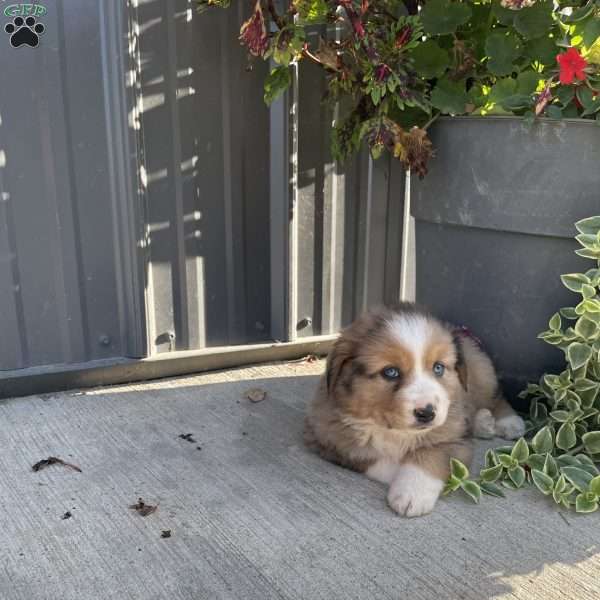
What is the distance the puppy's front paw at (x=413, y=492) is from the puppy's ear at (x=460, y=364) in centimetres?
36

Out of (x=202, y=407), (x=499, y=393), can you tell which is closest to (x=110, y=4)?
(x=202, y=407)

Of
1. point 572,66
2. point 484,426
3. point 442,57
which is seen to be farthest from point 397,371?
point 442,57

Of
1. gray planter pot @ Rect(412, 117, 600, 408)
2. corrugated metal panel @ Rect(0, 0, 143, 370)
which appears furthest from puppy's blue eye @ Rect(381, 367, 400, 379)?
corrugated metal panel @ Rect(0, 0, 143, 370)

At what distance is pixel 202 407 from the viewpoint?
9.18ft

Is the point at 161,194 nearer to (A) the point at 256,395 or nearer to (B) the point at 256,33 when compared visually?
(B) the point at 256,33

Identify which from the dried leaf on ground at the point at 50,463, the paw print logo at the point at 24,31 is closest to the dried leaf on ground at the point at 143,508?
the dried leaf on ground at the point at 50,463

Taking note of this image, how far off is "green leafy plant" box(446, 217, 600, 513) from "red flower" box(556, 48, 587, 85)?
1.54 ft

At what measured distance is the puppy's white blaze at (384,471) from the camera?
2174 millimetres

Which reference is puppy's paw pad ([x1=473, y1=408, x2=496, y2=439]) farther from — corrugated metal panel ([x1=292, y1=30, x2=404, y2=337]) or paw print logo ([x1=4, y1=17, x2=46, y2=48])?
paw print logo ([x1=4, y1=17, x2=46, y2=48])

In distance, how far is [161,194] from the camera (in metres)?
3.02

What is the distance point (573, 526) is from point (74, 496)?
1494 mm

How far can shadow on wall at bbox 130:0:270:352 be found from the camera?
292 centimetres

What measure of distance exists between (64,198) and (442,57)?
1655 mm

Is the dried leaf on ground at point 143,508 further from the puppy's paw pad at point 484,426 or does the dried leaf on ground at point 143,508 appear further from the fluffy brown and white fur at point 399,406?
the puppy's paw pad at point 484,426
